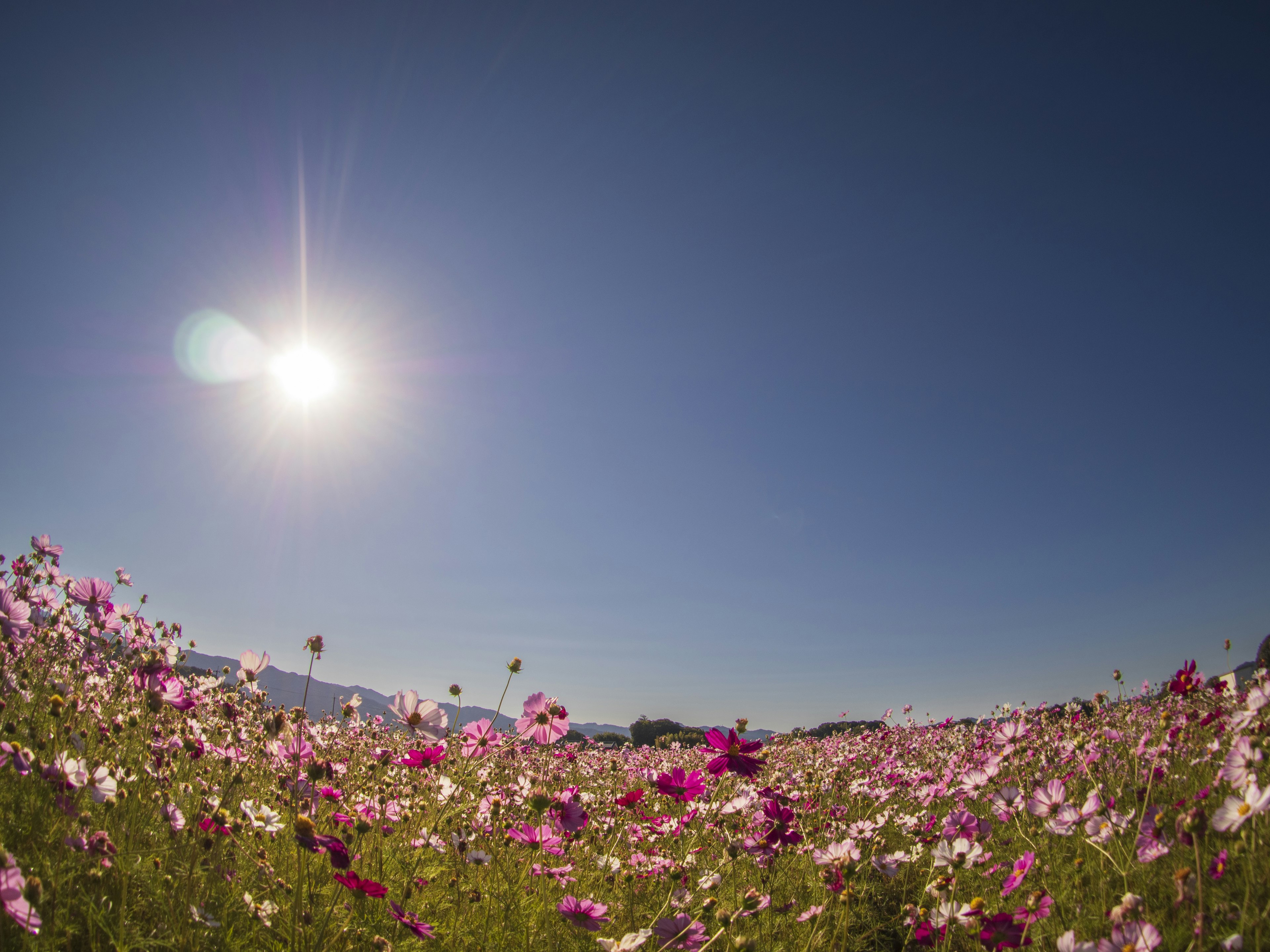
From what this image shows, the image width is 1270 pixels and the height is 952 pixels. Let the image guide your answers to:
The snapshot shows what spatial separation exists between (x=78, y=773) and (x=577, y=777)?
13.9 ft

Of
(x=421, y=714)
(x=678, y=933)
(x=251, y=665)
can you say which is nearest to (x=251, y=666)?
(x=251, y=665)

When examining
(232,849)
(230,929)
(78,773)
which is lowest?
(230,929)

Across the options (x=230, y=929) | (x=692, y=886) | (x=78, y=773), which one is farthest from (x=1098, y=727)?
(x=78, y=773)

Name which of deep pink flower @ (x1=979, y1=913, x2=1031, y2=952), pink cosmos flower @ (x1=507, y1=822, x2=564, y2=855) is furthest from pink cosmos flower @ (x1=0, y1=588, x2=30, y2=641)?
deep pink flower @ (x1=979, y1=913, x2=1031, y2=952)

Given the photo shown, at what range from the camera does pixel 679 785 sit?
209cm

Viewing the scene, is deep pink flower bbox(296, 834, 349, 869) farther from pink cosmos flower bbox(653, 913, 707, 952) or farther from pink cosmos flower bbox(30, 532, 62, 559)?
pink cosmos flower bbox(30, 532, 62, 559)

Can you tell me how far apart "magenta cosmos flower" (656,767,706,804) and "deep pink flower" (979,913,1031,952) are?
91 cm

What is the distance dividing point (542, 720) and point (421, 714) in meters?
0.46

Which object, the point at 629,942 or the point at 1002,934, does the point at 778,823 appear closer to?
Result: the point at 1002,934

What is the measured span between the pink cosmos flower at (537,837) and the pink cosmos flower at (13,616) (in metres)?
2.04

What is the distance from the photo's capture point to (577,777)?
17.4 ft

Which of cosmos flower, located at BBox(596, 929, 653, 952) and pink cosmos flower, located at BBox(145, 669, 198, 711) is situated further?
pink cosmos flower, located at BBox(145, 669, 198, 711)

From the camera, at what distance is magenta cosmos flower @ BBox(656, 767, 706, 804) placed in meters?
2.06

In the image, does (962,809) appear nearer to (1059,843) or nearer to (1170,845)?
(1170,845)
